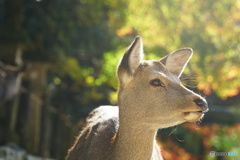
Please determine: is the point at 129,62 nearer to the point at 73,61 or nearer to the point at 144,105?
the point at 144,105

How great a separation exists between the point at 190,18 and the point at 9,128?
4292mm

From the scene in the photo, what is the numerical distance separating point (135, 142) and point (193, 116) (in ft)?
1.89

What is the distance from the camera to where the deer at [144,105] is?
3795 millimetres

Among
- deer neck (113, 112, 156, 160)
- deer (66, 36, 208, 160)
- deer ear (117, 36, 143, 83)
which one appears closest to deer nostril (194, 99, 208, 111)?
A: deer (66, 36, 208, 160)

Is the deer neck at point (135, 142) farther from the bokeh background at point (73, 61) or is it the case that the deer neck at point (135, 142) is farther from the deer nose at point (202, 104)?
the bokeh background at point (73, 61)

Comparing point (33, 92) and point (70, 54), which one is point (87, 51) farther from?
point (33, 92)

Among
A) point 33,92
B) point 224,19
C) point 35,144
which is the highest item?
point 224,19

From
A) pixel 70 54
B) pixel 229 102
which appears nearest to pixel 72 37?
pixel 70 54

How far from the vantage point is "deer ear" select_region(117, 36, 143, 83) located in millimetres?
4027

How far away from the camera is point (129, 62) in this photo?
4.09m

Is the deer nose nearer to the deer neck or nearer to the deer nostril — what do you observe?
the deer nostril

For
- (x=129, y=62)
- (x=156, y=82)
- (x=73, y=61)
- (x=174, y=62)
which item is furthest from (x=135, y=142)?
(x=73, y=61)

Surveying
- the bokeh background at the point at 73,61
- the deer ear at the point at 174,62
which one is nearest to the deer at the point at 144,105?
the deer ear at the point at 174,62

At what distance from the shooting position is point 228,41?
35.1 feet
